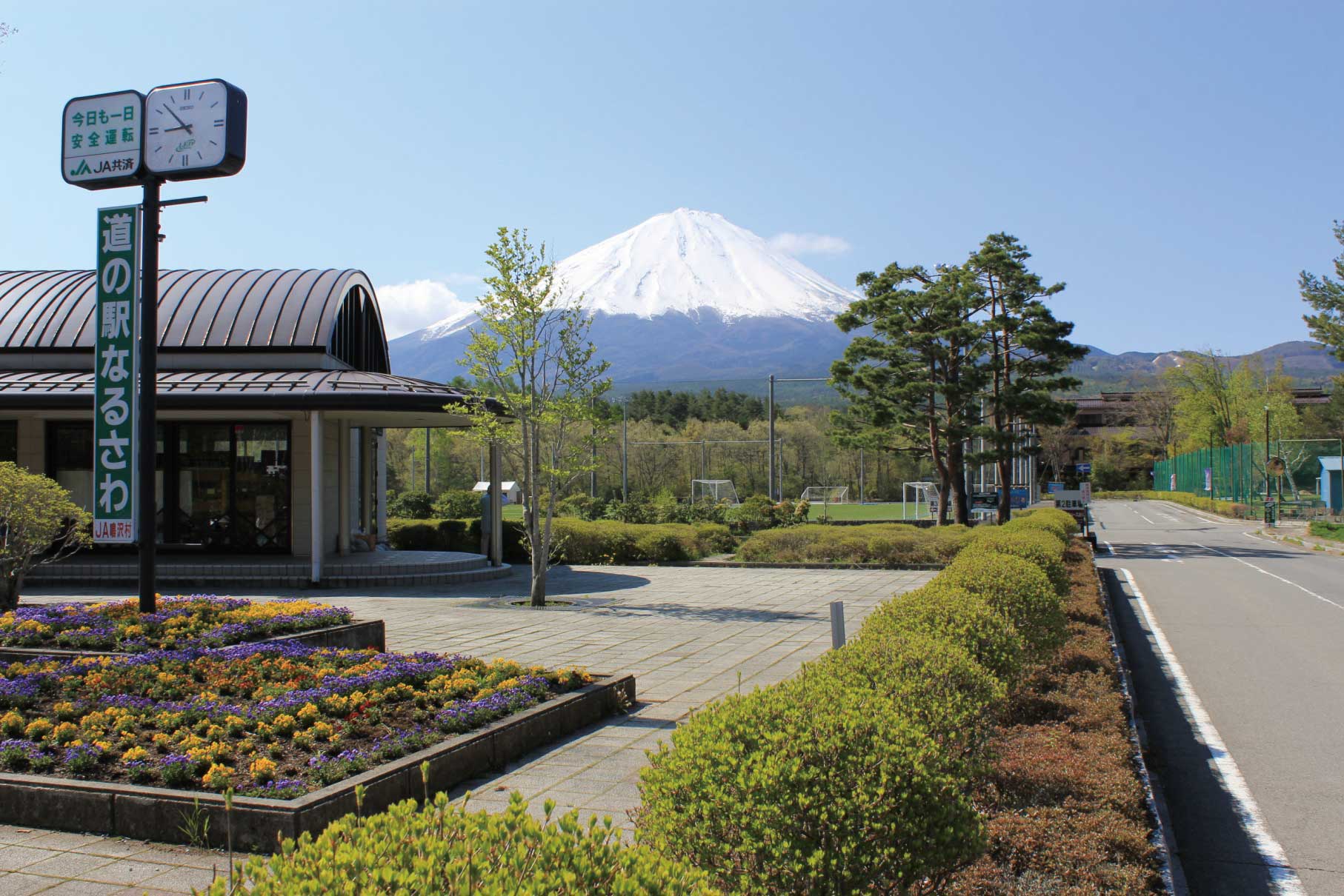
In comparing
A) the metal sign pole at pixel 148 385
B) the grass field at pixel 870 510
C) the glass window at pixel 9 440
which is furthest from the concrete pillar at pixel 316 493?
the grass field at pixel 870 510

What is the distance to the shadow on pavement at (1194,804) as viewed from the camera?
15.1 ft

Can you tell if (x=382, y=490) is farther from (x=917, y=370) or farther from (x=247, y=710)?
(x=247, y=710)

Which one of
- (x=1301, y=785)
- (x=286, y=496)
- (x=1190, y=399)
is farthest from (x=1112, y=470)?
(x=1301, y=785)

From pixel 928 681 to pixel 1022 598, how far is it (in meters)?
3.11

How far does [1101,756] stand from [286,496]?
15.1 metres

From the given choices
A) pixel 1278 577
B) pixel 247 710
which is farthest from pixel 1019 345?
pixel 247 710

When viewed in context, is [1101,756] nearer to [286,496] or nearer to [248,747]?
[248,747]

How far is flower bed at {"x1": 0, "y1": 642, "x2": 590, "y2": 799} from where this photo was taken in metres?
4.66

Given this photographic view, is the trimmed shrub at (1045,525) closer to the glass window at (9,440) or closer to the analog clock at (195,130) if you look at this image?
the analog clock at (195,130)

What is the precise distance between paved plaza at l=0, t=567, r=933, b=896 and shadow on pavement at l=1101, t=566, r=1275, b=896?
2.44 meters

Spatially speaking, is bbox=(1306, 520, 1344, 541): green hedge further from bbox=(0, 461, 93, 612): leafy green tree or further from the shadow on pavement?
bbox=(0, 461, 93, 612): leafy green tree

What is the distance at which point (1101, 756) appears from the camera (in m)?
4.87

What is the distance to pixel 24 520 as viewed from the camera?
372 inches

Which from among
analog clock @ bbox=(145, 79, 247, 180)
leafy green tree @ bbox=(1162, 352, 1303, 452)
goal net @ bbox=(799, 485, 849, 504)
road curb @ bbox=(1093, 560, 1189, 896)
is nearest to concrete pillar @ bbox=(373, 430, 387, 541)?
analog clock @ bbox=(145, 79, 247, 180)
